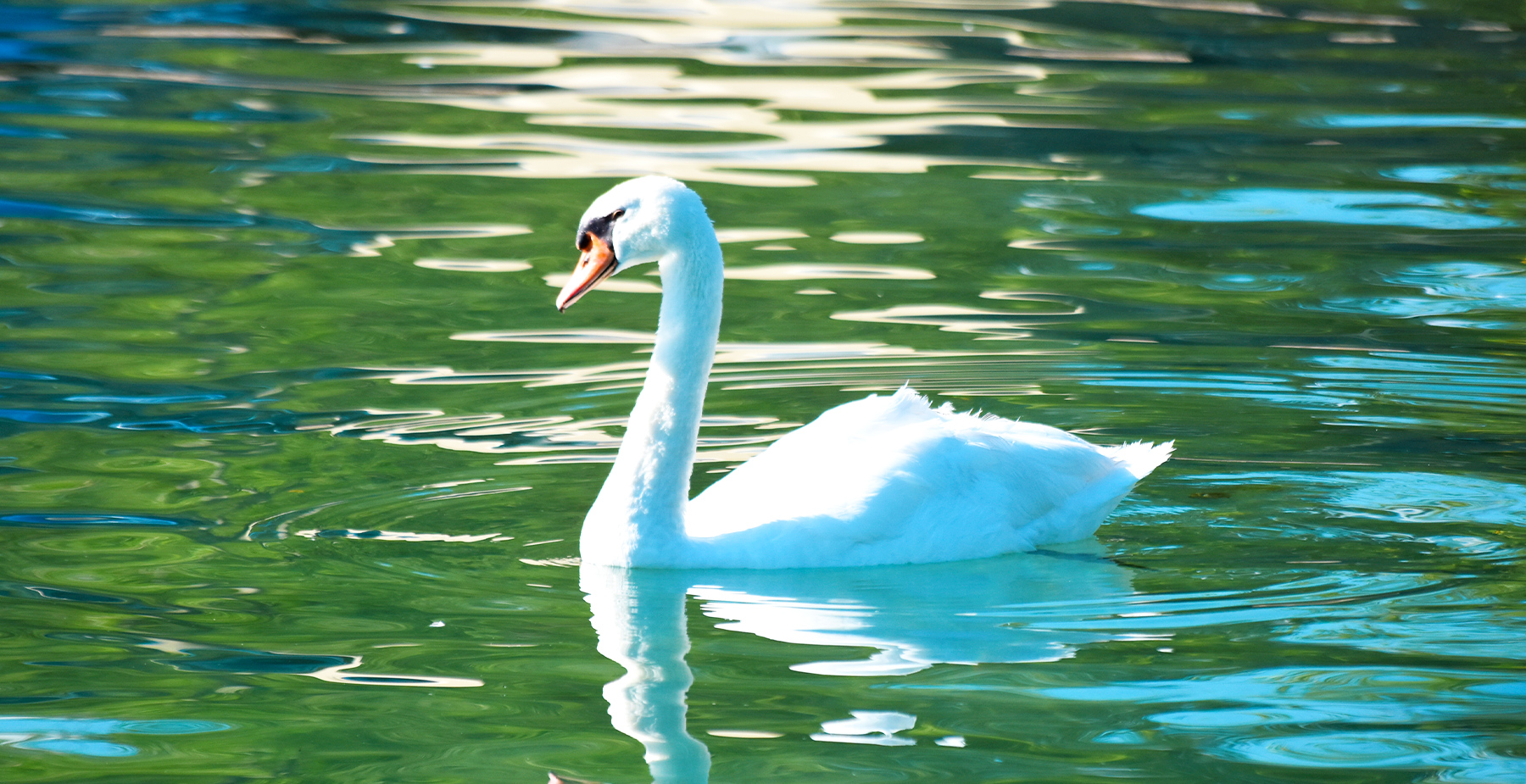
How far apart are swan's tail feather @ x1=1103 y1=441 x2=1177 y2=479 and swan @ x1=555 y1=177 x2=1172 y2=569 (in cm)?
9

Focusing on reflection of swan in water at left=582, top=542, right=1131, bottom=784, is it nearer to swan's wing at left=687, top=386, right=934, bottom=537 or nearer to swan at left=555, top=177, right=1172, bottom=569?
swan at left=555, top=177, right=1172, bottom=569

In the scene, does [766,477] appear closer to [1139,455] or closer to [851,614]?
[851,614]

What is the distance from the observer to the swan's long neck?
657cm

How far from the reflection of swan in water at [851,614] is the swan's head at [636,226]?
3.27 ft

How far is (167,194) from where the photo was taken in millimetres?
13109

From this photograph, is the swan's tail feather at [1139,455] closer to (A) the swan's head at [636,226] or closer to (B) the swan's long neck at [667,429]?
(B) the swan's long neck at [667,429]

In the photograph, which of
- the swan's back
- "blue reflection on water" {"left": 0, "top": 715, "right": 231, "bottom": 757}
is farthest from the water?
the swan's back

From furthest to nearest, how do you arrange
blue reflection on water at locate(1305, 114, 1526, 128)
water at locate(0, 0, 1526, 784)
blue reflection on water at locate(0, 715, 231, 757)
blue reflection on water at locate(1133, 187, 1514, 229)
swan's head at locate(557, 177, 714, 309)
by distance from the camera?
blue reflection on water at locate(1305, 114, 1526, 128), blue reflection on water at locate(1133, 187, 1514, 229), swan's head at locate(557, 177, 714, 309), water at locate(0, 0, 1526, 784), blue reflection on water at locate(0, 715, 231, 757)

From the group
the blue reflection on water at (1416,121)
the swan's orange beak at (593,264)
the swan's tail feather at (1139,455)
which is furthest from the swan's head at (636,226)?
the blue reflection on water at (1416,121)

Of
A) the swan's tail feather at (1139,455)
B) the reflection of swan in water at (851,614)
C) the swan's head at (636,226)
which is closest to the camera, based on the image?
the reflection of swan in water at (851,614)

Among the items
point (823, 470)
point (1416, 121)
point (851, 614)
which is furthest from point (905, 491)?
point (1416, 121)

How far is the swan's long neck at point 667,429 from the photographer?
6.57 metres

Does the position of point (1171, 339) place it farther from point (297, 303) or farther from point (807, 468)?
point (297, 303)

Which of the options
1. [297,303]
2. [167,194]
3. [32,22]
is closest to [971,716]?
[297,303]
